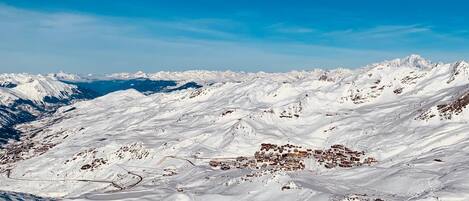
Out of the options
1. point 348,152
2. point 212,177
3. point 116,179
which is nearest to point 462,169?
point 212,177

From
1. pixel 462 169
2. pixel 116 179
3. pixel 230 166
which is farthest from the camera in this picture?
pixel 116 179

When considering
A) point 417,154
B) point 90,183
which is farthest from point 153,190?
point 90,183

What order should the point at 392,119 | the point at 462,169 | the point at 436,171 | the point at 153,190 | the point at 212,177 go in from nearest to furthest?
the point at 462,169, the point at 436,171, the point at 153,190, the point at 212,177, the point at 392,119

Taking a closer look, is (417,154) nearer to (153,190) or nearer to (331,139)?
(331,139)

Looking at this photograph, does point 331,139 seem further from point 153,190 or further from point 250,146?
point 153,190

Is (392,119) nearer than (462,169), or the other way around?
(462,169)

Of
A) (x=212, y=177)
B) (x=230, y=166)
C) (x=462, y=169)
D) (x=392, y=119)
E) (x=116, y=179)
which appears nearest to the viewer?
(x=462, y=169)

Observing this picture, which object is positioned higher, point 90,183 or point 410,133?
point 410,133

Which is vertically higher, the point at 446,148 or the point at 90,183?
the point at 446,148

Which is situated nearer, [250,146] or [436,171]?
[436,171]
